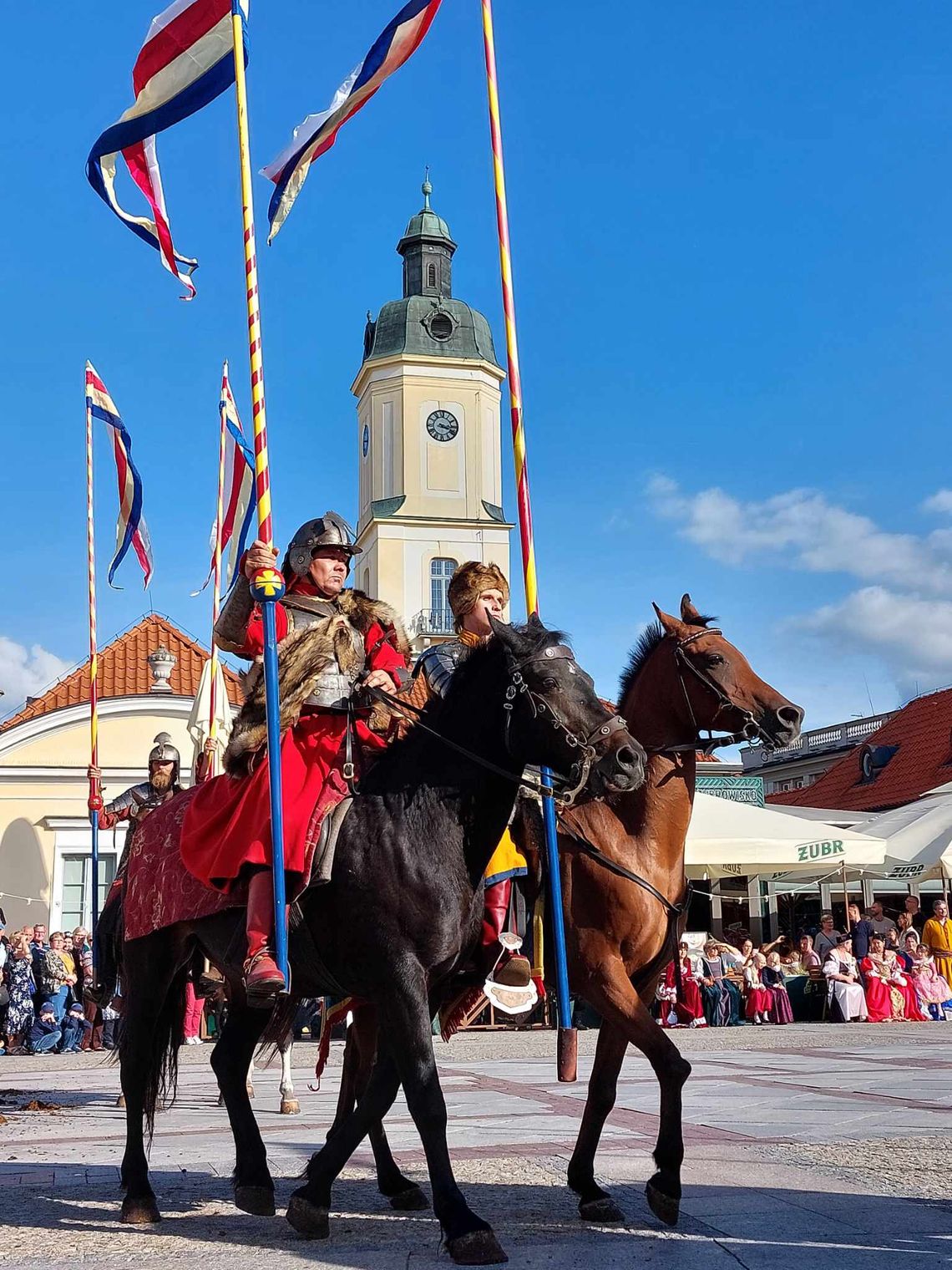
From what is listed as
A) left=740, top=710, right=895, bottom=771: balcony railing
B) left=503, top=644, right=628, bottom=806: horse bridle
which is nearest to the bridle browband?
left=503, top=644, right=628, bottom=806: horse bridle

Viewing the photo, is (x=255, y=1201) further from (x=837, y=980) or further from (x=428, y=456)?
(x=428, y=456)

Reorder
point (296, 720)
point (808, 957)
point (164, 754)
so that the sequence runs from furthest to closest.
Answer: point (808, 957) < point (164, 754) < point (296, 720)

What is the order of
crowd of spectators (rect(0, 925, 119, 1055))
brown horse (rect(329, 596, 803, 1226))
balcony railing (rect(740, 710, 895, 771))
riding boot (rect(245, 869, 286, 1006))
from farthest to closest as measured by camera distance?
1. balcony railing (rect(740, 710, 895, 771))
2. crowd of spectators (rect(0, 925, 119, 1055))
3. brown horse (rect(329, 596, 803, 1226))
4. riding boot (rect(245, 869, 286, 1006))

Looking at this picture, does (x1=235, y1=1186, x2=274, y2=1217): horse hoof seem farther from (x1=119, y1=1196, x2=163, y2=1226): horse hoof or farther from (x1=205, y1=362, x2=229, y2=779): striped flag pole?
(x1=205, y1=362, x2=229, y2=779): striped flag pole

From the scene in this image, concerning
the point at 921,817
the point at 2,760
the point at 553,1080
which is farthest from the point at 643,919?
the point at 2,760

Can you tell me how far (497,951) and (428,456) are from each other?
52868 mm

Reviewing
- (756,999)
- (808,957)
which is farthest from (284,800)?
(808,957)

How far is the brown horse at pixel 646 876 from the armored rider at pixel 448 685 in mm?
310

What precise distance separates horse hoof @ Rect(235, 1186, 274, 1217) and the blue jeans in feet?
44.6

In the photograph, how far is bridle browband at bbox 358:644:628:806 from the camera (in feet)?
16.7

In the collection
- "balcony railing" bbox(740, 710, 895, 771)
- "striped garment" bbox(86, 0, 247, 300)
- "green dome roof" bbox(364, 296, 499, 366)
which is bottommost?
"striped garment" bbox(86, 0, 247, 300)

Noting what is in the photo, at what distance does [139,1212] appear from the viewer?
17.9 feet

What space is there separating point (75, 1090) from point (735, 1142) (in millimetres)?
7072

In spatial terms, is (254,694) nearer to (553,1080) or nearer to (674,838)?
(674,838)
